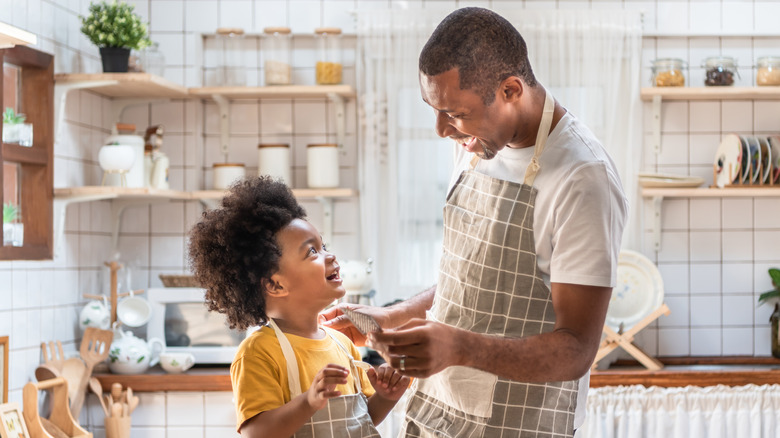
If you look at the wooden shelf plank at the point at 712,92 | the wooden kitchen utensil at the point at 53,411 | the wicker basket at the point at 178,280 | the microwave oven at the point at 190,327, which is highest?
the wooden shelf plank at the point at 712,92

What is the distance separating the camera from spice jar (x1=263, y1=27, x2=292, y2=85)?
3.57 metres

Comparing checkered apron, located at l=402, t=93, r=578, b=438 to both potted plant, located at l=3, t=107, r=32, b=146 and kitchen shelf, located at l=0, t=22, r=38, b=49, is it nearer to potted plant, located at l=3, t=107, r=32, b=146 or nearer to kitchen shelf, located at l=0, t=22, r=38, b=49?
kitchen shelf, located at l=0, t=22, r=38, b=49

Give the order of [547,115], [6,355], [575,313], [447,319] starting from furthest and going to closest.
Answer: [6,355] → [447,319] → [547,115] → [575,313]

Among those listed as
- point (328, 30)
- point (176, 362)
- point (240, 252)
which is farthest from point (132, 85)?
point (240, 252)

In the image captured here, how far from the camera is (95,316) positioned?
328 centimetres

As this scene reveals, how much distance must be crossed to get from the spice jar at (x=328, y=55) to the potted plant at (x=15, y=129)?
1.13 meters

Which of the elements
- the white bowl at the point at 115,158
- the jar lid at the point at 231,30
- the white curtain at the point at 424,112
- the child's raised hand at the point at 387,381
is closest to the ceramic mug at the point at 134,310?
the white bowl at the point at 115,158

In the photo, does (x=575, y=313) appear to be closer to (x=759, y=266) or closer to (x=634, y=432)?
(x=634, y=432)

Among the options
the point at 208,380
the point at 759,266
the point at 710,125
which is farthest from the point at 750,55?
the point at 208,380

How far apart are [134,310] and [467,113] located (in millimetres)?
2302

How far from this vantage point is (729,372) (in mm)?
3176

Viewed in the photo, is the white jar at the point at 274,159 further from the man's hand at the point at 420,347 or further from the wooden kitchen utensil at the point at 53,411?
the man's hand at the point at 420,347

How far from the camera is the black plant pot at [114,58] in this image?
3.26 m

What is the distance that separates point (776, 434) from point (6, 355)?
2580 millimetres
